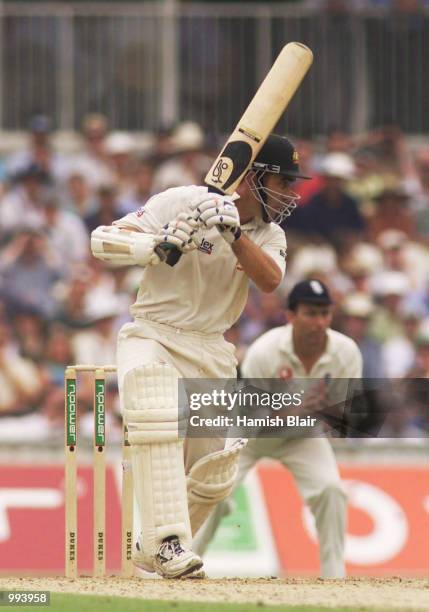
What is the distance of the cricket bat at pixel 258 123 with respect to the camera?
6102 millimetres

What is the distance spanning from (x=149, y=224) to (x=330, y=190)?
5.55 meters

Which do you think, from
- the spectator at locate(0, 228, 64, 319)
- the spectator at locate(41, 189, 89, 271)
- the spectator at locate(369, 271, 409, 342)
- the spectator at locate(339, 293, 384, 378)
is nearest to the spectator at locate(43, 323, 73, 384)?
the spectator at locate(0, 228, 64, 319)

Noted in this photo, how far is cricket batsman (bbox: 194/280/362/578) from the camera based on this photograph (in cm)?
774

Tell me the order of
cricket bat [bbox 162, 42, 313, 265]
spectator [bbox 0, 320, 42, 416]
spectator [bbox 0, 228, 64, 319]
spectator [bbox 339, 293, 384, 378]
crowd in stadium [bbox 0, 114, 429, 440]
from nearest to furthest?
cricket bat [bbox 162, 42, 313, 265], spectator [bbox 0, 320, 42, 416], crowd in stadium [bbox 0, 114, 429, 440], spectator [bbox 339, 293, 384, 378], spectator [bbox 0, 228, 64, 319]

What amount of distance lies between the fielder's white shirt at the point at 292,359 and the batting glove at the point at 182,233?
2.04 meters

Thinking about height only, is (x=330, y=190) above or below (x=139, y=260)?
above

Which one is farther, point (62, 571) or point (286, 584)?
point (62, 571)

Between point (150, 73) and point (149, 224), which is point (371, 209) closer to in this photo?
point (150, 73)

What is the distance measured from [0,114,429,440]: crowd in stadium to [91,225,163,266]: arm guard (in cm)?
421

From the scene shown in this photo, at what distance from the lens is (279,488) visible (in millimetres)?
9477

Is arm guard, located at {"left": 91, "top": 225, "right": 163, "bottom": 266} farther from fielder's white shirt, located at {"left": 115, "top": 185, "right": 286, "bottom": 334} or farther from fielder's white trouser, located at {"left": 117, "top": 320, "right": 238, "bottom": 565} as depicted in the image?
fielder's white trouser, located at {"left": 117, "top": 320, "right": 238, "bottom": 565}

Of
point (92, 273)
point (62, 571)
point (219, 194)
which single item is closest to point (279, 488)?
point (62, 571)

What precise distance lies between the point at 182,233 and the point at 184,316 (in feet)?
1.65

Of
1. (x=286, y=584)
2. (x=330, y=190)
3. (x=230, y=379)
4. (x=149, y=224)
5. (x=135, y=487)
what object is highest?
(x=330, y=190)
